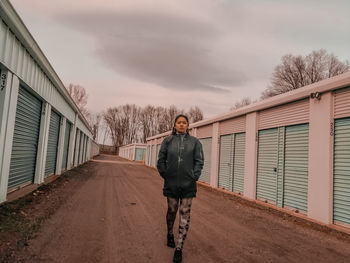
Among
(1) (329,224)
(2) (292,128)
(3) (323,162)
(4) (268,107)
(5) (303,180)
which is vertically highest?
(4) (268,107)

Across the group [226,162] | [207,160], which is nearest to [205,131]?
[207,160]

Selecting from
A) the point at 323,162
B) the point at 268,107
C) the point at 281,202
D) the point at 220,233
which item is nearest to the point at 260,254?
the point at 220,233

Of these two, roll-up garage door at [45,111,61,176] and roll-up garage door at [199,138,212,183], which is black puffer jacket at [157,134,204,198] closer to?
roll-up garage door at [45,111,61,176]

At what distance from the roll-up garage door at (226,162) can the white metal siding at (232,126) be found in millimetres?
287

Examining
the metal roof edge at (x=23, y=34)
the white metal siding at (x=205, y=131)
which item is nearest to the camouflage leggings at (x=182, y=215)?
the metal roof edge at (x=23, y=34)

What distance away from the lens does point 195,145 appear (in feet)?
12.3

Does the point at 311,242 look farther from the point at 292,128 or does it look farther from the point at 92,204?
the point at 92,204

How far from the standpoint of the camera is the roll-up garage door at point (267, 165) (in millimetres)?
9227

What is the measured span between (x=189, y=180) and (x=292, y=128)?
6.39m

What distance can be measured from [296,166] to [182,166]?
19.8 feet

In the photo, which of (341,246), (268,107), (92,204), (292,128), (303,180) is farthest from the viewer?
(268,107)

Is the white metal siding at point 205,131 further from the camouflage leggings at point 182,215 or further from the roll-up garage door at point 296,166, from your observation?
the camouflage leggings at point 182,215

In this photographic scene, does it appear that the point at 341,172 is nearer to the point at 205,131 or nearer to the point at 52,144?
the point at 205,131

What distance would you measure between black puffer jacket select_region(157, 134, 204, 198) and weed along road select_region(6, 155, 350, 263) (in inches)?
37.3
